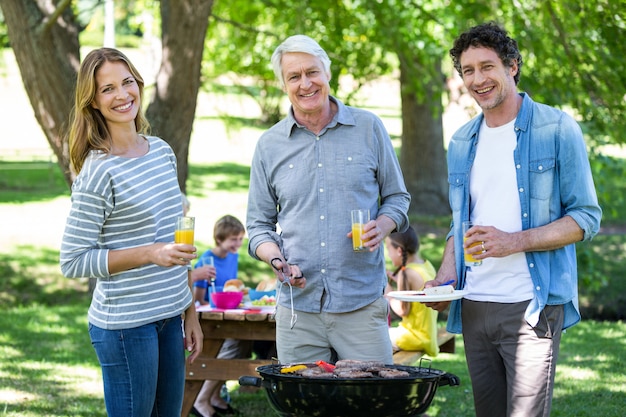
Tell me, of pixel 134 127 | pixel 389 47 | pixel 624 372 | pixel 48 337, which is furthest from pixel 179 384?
pixel 389 47

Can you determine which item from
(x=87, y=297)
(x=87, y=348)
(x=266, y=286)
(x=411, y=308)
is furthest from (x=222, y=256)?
(x=87, y=297)

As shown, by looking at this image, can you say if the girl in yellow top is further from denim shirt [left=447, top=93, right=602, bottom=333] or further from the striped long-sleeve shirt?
the striped long-sleeve shirt

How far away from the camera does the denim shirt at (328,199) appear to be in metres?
3.93

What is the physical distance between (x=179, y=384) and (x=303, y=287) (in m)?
0.67

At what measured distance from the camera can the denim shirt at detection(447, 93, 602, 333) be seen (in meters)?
3.65

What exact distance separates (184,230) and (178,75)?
4.89 m

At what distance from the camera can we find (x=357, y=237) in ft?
12.3

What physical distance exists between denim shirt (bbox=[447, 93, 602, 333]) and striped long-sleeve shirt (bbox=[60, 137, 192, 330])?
144 cm

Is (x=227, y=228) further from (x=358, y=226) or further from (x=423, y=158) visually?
(x=423, y=158)

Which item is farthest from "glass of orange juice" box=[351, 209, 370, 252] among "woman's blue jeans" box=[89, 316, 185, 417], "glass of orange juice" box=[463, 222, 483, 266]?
"woman's blue jeans" box=[89, 316, 185, 417]

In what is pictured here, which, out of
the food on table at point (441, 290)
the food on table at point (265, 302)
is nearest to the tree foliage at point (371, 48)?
the food on table at point (265, 302)

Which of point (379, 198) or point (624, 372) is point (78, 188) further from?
point (624, 372)

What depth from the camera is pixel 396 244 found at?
659 centimetres

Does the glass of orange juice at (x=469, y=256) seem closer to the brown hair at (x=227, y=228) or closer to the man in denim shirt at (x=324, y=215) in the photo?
the man in denim shirt at (x=324, y=215)
